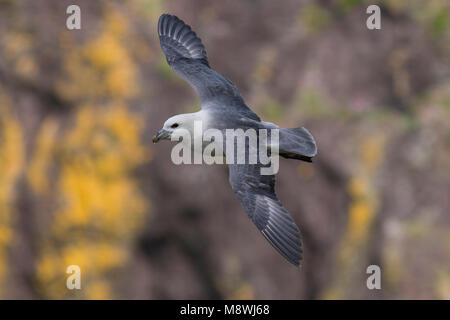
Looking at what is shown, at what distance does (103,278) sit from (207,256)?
124 cm

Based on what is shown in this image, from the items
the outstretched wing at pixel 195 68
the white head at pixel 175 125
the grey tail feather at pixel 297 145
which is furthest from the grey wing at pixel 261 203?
the outstretched wing at pixel 195 68

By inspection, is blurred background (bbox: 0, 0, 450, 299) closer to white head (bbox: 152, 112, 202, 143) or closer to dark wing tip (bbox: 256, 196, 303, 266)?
white head (bbox: 152, 112, 202, 143)

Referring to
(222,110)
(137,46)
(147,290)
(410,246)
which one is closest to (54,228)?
(147,290)

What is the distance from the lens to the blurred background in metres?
9.01

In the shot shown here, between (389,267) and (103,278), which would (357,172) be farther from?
(103,278)

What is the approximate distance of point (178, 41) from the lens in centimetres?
744

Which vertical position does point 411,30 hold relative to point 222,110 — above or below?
above

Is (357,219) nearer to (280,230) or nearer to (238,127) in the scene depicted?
(238,127)

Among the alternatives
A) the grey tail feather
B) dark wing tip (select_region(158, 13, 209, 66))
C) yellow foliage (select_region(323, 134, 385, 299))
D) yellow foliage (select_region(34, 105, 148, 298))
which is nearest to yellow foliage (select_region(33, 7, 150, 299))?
yellow foliage (select_region(34, 105, 148, 298))

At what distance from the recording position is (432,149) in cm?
981

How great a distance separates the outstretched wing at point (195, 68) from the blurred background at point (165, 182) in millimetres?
1901

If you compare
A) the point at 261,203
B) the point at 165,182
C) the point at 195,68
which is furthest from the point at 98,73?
the point at 261,203

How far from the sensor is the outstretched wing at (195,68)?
6664 millimetres

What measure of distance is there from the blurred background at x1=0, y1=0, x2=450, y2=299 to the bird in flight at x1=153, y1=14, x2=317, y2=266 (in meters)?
1.96
